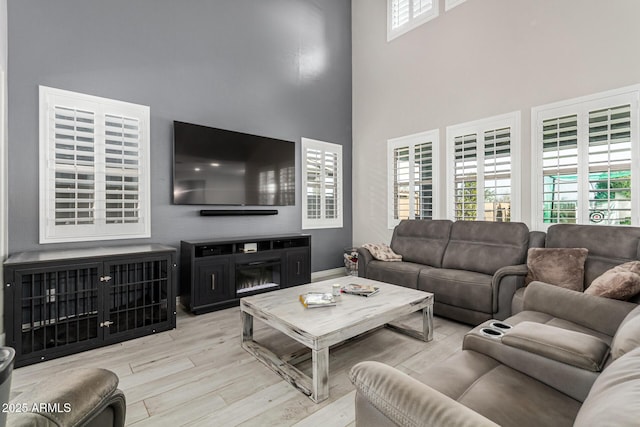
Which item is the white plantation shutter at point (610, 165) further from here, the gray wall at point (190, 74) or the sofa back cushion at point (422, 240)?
the gray wall at point (190, 74)

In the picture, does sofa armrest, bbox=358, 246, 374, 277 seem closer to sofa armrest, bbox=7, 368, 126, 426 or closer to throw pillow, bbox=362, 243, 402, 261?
throw pillow, bbox=362, 243, 402, 261

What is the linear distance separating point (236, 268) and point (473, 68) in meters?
3.91

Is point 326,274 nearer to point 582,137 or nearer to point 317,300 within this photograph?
point 317,300

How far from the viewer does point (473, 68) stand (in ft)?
13.1

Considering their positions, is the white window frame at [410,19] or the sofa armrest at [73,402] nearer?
the sofa armrest at [73,402]

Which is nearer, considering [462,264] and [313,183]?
[462,264]

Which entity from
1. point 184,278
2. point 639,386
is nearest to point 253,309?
point 184,278

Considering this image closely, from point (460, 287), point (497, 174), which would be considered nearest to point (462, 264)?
point (460, 287)

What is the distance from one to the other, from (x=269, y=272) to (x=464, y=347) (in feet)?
9.41

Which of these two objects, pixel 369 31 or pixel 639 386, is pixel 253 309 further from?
pixel 369 31

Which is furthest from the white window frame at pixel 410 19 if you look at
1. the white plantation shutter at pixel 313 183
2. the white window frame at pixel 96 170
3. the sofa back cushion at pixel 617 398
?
the sofa back cushion at pixel 617 398

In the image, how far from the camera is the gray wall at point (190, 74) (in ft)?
9.27

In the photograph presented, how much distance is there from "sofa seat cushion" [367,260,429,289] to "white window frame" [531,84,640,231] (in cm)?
147

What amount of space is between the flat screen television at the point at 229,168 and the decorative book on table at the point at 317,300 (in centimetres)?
204
